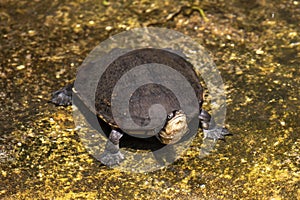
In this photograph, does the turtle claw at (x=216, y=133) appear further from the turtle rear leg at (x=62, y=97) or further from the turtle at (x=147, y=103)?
the turtle rear leg at (x=62, y=97)

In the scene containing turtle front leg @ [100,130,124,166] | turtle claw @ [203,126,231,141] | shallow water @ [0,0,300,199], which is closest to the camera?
shallow water @ [0,0,300,199]

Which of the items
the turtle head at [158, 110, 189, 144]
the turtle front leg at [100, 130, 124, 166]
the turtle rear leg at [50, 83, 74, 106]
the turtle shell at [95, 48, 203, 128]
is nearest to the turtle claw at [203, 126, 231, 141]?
the turtle shell at [95, 48, 203, 128]

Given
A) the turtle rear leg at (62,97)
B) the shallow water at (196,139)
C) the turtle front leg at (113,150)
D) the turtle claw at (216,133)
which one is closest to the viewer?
the shallow water at (196,139)

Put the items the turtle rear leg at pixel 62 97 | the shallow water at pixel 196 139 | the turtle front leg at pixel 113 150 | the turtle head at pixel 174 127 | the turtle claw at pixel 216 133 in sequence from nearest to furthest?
the turtle head at pixel 174 127, the shallow water at pixel 196 139, the turtle front leg at pixel 113 150, the turtle claw at pixel 216 133, the turtle rear leg at pixel 62 97

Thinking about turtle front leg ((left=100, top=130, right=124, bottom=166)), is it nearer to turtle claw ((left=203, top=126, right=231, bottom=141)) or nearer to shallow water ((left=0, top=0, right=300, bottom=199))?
shallow water ((left=0, top=0, right=300, bottom=199))

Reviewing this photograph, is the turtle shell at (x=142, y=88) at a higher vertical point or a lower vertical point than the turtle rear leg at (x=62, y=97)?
higher

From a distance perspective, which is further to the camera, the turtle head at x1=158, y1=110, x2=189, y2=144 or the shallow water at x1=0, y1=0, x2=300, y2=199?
the shallow water at x1=0, y1=0, x2=300, y2=199

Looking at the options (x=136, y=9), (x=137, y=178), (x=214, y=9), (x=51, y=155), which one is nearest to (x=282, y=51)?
(x=214, y=9)

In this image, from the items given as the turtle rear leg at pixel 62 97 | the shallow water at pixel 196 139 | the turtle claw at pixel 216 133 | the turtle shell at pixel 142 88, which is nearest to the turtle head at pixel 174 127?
the turtle shell at pixel 142 88
